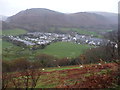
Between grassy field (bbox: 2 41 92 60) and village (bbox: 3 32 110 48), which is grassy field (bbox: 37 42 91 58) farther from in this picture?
village (bbox: 3 32 110 48)

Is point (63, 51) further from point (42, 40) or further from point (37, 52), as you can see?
point (42, 40)

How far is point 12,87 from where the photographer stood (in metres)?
6.57

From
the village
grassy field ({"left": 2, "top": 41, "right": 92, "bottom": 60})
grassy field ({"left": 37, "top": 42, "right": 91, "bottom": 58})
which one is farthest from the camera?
the village

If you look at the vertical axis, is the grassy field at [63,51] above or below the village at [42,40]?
below

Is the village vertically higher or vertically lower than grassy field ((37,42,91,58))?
higher

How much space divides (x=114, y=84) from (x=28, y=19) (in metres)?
111

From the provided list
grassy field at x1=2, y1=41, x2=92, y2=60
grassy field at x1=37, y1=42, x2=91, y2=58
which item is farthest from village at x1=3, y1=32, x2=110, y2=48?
grassy field at x1=2, y1=41, x2=92, y2=60

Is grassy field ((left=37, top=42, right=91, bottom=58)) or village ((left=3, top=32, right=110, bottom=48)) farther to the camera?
village ((left=3, top=32, right=110, bottom=48))

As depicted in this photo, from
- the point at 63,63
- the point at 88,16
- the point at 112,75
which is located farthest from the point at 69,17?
the point at 112,75

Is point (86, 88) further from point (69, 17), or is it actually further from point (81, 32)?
point (69, 17)

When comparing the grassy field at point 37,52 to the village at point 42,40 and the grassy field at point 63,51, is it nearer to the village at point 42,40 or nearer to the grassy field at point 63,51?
the grassy field at point 63,51

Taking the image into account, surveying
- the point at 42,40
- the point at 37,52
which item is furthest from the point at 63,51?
the point at 42,40

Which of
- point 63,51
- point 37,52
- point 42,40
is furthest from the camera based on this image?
point 42,40

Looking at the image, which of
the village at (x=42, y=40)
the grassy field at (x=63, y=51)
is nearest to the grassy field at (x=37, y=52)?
the grassy field at (x=63, y=51)
